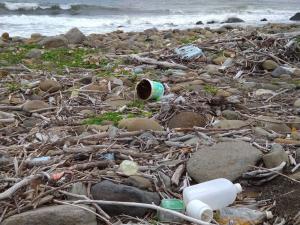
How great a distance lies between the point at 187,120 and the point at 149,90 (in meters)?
1.19

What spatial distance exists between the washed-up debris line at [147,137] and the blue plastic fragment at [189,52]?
0.06 m

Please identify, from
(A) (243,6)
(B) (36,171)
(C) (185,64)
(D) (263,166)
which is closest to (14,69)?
(C) (185,64)

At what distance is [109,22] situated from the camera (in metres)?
20.7

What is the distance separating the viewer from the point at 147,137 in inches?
148

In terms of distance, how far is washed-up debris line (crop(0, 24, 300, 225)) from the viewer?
2.77 meters

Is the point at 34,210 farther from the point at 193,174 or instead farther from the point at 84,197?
the point at 193,174

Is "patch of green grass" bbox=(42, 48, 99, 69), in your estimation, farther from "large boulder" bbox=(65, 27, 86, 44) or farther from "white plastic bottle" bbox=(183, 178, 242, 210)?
"white plastic bottle" bbox=(183, 178, 242, 210)

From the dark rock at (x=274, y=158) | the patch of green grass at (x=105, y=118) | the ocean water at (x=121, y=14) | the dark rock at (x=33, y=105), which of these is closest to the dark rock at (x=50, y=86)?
the dark rock at (x=33, y=105)

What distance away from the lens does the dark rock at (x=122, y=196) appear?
2.74 metres

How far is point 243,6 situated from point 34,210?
96.4 feet

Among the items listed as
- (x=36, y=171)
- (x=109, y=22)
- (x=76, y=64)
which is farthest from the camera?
(x=109, y=22)

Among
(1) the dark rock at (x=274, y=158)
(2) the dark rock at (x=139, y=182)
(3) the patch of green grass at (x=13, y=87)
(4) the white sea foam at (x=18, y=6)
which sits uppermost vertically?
(1) the dark rock at (x=274, y=158)

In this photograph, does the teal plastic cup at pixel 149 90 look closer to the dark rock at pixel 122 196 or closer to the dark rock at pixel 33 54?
the dark rock at pixel 122 196

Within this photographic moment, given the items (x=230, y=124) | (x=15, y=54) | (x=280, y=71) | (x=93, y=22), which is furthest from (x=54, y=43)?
(x=93, y=22)
